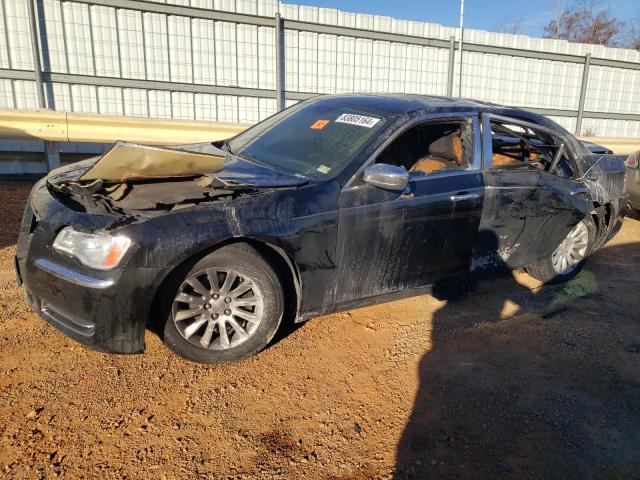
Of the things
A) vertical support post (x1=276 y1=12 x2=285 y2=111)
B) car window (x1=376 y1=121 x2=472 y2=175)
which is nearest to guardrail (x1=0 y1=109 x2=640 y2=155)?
vertical support post (x1=276 y1=12 x2=285 y2=111)

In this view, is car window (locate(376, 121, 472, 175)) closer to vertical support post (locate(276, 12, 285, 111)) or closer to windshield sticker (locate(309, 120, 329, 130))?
windshield sticker (locate(309, 120, 329, 130))

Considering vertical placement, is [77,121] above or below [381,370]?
above

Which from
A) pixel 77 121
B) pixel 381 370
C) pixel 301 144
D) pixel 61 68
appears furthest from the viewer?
pixel 61 68

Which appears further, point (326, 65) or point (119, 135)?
point (326, 65)

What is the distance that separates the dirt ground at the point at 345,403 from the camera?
248 centimetres

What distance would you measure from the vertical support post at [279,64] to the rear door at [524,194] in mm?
6220

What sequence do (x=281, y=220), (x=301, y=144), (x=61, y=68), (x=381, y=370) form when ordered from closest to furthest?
(x=281, y=220), (x=381, y=370), (x=301, y=144), (x=61, y=68)

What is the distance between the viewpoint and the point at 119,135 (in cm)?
725

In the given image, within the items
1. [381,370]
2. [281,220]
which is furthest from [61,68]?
[381,370]

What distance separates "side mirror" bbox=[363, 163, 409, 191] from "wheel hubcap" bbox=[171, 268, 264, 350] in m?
1.05

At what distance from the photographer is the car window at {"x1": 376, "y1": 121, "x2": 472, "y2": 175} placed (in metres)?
4.04

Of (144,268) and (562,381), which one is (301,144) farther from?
(562,381)

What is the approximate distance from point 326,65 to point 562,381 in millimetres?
8680

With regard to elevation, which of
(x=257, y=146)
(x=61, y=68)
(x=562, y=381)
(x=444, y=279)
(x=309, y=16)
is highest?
(x=309, y=16)
